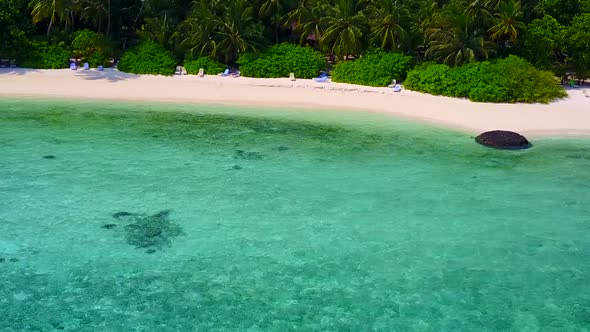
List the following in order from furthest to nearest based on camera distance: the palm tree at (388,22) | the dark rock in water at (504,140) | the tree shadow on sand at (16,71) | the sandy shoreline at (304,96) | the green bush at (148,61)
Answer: the green bush at (148,61)
the tree shadow on sand at (16,71)
the palm tree at (388,22)
the sandy shoreline at (304,96)
the dark rock in water at (504,140)

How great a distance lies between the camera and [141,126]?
31.9 meters

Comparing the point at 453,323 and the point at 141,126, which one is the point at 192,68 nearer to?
the point at 141,126

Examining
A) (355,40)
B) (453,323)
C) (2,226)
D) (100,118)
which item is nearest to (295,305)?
(453,323)

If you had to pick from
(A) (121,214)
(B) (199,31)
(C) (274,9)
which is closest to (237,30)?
(B) (199,31)

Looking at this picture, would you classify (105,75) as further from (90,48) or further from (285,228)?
(285,228)

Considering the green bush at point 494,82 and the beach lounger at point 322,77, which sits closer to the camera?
the green bush at point 494,82

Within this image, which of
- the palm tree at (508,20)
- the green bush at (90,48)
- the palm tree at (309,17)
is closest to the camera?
the palm tree at (508,20)

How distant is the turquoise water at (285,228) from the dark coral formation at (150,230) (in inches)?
3.1

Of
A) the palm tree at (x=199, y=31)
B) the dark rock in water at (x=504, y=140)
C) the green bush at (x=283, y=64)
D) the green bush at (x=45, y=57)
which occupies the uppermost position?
the palm tree at (x=199, y=31)

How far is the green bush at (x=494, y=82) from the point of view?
1403 inches

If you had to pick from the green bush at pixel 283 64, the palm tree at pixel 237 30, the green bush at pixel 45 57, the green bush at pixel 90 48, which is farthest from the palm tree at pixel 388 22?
the green bush at pixel 45 57

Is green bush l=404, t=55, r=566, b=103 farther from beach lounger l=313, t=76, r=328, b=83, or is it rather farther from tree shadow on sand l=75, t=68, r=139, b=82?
tree shadow on sand l=75, t=68, r=139, b=82

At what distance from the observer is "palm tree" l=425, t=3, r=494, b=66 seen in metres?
38.0

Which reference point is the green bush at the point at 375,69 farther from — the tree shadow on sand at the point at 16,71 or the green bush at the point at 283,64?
the tree shadow on sand at the point at 16,71
